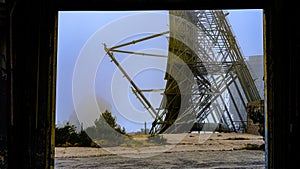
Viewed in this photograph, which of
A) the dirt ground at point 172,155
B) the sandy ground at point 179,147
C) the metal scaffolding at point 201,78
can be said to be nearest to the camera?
the dirt ground at point 172,155

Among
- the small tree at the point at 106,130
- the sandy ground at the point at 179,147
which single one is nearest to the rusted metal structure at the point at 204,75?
the sandy ground at the point at 179,147

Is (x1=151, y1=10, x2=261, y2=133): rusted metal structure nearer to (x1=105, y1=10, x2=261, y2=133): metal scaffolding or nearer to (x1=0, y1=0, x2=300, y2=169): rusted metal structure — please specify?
(x1=105, y1=10, x2=261, y2=133): metal scaffolding

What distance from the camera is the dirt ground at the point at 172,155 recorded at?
13.8ft

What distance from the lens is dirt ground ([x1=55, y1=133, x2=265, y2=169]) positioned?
421 centimetres

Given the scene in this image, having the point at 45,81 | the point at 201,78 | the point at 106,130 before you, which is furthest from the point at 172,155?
the point at 45,81

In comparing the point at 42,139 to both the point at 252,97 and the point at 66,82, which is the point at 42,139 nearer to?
the point at 66,82

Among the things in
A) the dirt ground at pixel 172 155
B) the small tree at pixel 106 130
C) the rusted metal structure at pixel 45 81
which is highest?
the rusted metal structure at pixel 45 81

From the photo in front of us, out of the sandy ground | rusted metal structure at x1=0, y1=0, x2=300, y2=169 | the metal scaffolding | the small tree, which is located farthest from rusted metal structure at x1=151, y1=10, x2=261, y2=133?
rusted metal structure at x1=0, y1=0, x2=300, y2=169

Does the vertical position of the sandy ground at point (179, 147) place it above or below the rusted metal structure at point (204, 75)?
below

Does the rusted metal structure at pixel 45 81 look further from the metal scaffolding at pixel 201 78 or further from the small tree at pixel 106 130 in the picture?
the metal scaffolding at pixel 201 78

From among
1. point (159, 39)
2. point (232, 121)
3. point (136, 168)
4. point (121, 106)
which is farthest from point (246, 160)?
point (232, 121)

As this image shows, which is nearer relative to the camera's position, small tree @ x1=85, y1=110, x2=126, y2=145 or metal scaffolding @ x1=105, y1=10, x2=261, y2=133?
small tree @ x1=85, y1=110, x2=126, y2=145

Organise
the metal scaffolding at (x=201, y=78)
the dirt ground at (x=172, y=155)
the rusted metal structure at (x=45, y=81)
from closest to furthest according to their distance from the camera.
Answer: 1. the rusted metal structure at (x=45, y=81)
2. the dirt ground at (x=172, y=155)
3. the metal scaffolding at (x=201, y=78)

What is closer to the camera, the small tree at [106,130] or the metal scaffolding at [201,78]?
the small tree at [106,130]
